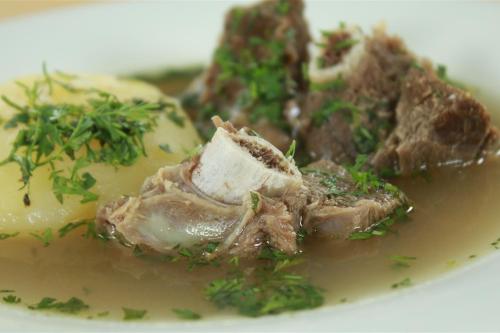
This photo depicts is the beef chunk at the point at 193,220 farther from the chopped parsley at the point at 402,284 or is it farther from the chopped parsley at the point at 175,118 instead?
the chopped parsley at the point at 175,118

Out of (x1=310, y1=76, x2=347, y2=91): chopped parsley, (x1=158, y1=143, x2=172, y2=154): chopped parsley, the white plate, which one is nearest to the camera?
(x1=158, y1=143, x2=172, y2=154): chopped parsley

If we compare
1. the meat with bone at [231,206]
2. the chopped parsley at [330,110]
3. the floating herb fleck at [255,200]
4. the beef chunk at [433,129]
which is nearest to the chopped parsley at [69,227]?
the meat with bone at [231,206]

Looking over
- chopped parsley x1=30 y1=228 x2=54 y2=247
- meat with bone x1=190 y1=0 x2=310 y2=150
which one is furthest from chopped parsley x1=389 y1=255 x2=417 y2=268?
chopped parsley x1=30 y1=228 x2=54 y2=247

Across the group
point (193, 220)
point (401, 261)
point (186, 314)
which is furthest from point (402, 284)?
point (193, 220)

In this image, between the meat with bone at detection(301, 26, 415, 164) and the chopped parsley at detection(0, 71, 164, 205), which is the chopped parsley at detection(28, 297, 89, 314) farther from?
the meat with bone at detection(301, 26, 415, 164)

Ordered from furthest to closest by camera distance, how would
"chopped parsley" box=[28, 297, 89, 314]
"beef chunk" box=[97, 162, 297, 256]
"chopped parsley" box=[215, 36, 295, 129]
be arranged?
"chopped parsley" box=[215, 36, 295, 129] → "beef chunk" box=[97, 162, 297, 256] → "chopped parsley" box=[28, 297, 89, 314]

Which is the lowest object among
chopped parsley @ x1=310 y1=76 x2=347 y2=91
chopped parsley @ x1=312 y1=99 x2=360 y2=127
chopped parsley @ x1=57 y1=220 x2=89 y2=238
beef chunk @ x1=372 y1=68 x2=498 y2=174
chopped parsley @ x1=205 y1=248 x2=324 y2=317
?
chopped parsley @ x1=205 y1=248 x2=324 y2=317

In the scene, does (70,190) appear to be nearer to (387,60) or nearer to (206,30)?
(387,60)
